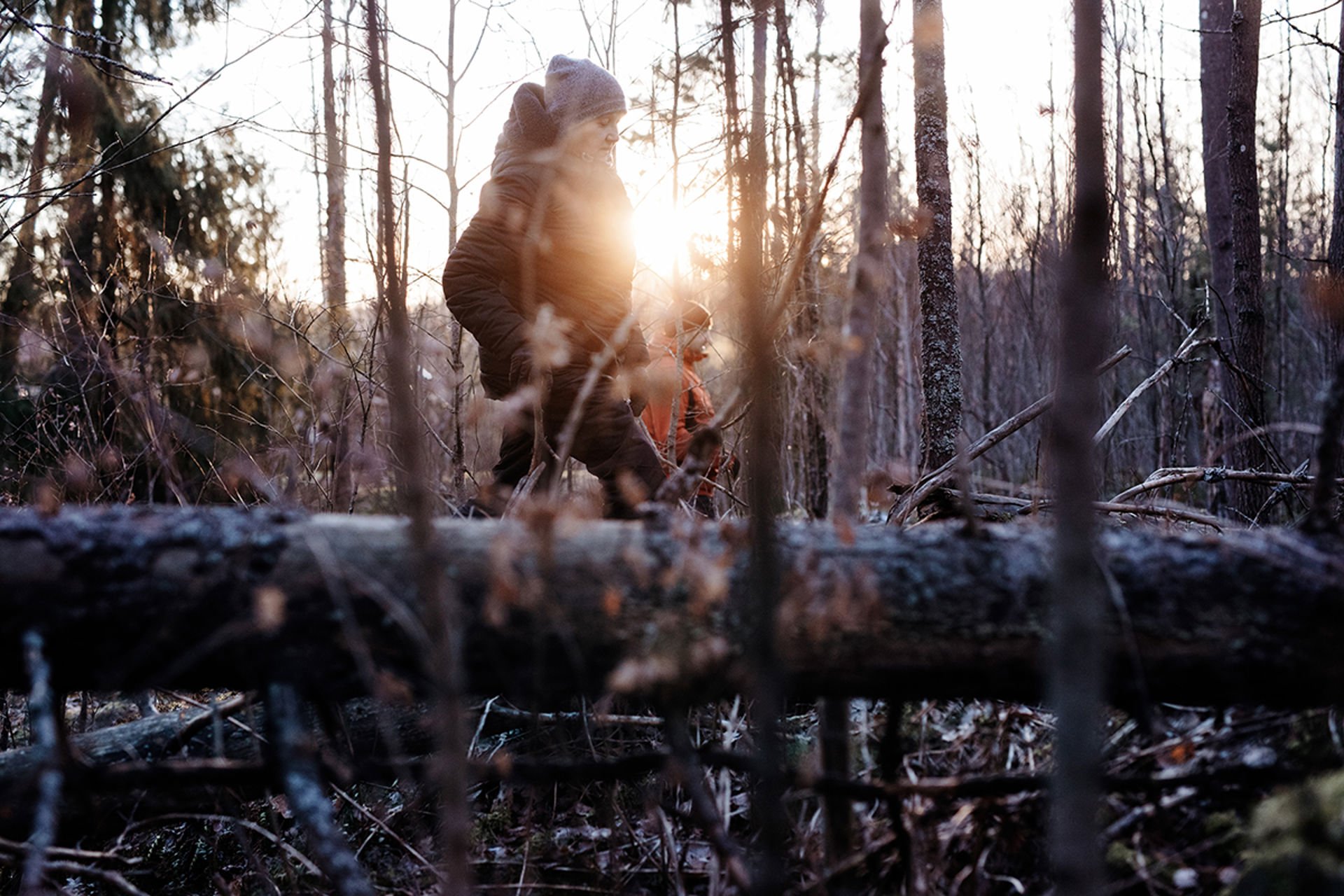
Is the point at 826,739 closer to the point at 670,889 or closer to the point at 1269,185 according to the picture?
the point at 670,889

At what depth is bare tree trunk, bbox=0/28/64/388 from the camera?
18.8 ft

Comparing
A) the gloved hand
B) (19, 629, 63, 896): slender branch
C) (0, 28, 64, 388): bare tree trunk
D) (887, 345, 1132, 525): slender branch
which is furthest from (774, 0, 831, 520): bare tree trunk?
(0, 28, 64, 388): bare tree trunk

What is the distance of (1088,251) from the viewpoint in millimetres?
1075

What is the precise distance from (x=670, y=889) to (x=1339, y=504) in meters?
3.64

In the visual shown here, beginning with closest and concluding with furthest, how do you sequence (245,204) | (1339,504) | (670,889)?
(670,889) → (1339,504) → (245,204)

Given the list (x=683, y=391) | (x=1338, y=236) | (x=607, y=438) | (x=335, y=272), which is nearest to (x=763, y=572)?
(x=607, y=438)

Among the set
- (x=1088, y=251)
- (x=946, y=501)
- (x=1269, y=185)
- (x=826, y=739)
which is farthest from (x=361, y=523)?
(x=1269, y=185)

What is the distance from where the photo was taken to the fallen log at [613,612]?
1.57 meters

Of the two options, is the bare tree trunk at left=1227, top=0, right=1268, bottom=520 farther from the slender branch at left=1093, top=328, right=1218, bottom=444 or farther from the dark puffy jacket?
the dark puffy jacket

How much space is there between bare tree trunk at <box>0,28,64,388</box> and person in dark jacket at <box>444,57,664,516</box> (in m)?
3.57

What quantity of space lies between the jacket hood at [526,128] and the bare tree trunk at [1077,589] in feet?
8.77

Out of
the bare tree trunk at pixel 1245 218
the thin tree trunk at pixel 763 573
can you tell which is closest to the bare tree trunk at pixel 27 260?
the thin tree trunk at pixel 763 573

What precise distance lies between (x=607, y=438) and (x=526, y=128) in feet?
4.09

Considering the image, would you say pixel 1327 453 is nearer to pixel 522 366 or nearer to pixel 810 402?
pixel 522 366
